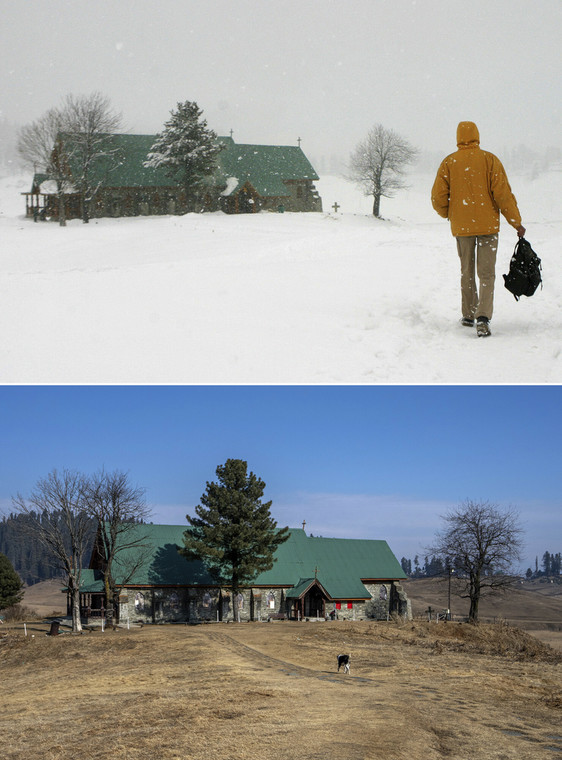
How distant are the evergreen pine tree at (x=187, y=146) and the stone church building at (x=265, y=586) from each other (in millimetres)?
24606

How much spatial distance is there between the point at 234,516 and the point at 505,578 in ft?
65.7

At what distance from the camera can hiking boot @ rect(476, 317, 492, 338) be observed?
12.5 m

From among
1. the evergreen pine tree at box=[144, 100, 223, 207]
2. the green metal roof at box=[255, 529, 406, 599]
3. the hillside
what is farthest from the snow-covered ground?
the hillside

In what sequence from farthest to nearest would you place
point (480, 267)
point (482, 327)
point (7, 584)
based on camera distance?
1. point (7, 584)
2. point (482, 327)
3. point (480, 267)

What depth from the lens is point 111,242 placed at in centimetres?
3434

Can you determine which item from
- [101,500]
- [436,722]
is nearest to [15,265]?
[101,500]

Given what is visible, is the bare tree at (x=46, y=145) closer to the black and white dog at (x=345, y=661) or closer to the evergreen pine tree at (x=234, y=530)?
the evergreen pine tree at (x=234, y=530)

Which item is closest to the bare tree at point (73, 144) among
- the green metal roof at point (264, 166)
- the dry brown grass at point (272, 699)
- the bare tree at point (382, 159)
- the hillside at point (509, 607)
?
the green metal roof at point (264, 166)

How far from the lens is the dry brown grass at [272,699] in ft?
37.1

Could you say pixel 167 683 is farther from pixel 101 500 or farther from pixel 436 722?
pixel 101 500

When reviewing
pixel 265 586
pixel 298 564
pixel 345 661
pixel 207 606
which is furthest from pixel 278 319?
pixel 298 564

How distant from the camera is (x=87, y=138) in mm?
50469

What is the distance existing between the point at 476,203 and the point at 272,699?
11.1 m

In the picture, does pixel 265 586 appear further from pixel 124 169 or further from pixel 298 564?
pixel 124 169
